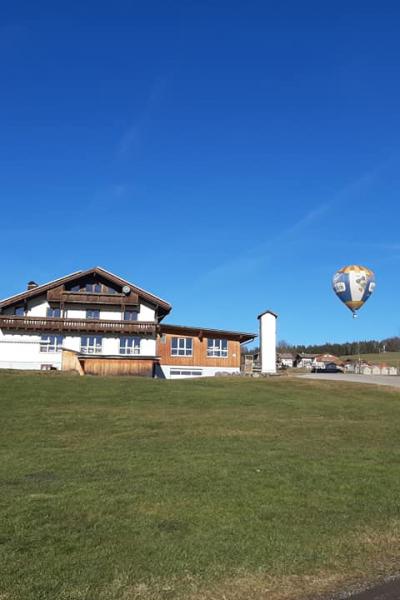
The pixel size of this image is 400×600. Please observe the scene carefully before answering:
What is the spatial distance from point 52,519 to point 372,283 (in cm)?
4421

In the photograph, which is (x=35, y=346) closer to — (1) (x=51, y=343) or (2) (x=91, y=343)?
(1) (x=51, y=343)

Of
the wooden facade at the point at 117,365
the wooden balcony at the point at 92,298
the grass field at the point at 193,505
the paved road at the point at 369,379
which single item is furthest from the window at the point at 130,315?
the grass field at the point at 193,505

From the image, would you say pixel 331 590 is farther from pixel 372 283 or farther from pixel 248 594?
pixel 372 283

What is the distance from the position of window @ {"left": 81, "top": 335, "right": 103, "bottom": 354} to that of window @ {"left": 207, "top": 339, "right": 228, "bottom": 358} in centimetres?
936

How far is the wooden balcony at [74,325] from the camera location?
157 feet

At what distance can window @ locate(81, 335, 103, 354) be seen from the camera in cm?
4881

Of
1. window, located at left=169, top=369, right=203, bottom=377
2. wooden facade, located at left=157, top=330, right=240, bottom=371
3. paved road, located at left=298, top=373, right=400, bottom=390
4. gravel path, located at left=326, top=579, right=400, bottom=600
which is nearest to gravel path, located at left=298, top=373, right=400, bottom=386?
paved road, located at left=298, top=373, right=400, bottom=390

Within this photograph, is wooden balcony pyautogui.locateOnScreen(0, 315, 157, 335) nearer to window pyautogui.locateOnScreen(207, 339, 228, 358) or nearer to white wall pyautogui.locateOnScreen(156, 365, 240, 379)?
white wall pyautogui.locateOnScreen(156, 365, 240, 379)

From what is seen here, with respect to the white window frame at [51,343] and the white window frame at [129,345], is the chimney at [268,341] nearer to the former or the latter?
the white window frame at [129,345]

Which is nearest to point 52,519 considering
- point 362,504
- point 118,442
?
point 362,504

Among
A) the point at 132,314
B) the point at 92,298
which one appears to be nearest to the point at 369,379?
the point at 132,314

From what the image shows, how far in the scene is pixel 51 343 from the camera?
48.7 meters

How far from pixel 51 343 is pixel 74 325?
2.61 meters

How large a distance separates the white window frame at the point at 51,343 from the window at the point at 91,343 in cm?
183
